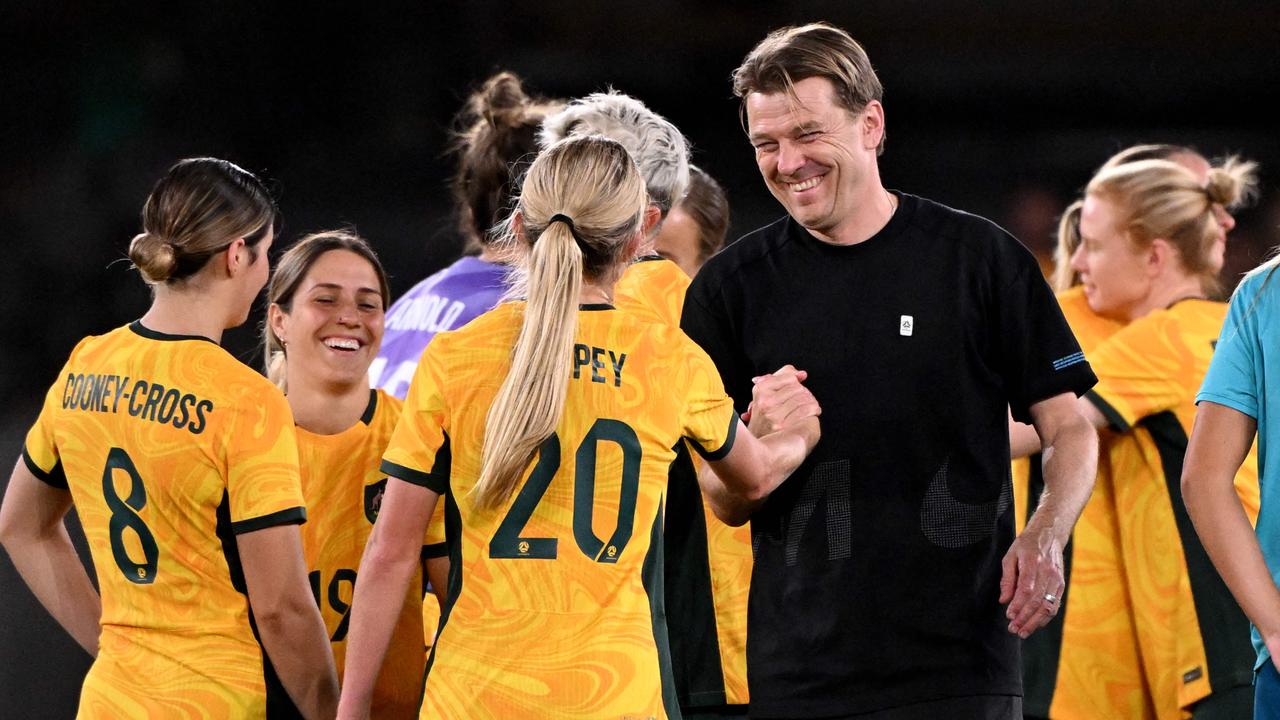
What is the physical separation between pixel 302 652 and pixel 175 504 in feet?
1.06

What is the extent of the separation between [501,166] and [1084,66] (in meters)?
4.15

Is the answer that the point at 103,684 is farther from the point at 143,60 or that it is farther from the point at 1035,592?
the point at 143,60

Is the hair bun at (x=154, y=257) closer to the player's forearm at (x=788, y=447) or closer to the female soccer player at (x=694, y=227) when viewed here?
the player's forearm at (x=788, y=447)

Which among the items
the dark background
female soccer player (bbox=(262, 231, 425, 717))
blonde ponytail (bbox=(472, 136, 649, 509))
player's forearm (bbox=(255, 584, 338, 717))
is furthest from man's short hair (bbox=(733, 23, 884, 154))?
the dark background

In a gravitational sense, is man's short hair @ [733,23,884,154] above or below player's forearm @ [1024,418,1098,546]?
above

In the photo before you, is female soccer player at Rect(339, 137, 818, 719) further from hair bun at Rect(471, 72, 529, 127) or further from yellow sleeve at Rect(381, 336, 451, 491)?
hair bun at Rect(471, 72, 529, 127)

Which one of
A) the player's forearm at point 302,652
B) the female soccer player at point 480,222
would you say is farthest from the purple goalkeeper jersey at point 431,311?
the player's forearm at point 302,652

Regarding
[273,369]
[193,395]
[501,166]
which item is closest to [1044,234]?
[501,166]

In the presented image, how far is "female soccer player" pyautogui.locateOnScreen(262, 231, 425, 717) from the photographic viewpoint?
255 cm

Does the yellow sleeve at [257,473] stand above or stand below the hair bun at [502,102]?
below

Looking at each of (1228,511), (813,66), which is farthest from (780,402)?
(1228,511)

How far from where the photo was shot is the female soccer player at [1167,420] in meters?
3.26

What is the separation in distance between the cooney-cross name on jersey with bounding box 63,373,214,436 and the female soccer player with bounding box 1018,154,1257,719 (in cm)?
207

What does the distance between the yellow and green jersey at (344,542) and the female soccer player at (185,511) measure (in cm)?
19
